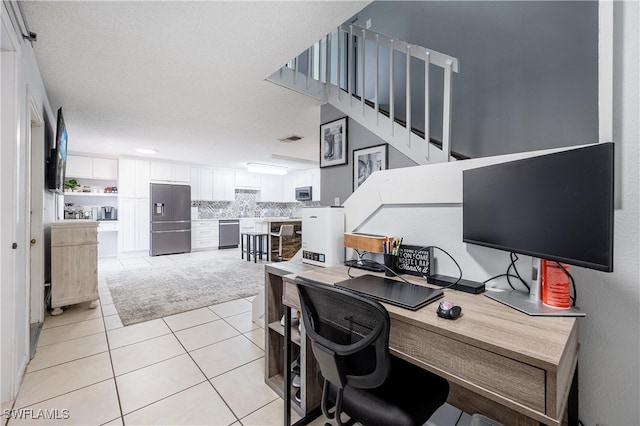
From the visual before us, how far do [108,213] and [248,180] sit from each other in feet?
12.1

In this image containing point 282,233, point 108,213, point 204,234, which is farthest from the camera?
point 204,234

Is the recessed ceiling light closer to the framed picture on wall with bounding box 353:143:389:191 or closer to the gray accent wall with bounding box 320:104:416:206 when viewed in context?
the gray accent wall with bounding box 320:104:416:206

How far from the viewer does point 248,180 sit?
8.64 meters

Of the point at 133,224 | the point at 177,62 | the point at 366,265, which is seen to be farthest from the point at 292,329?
the point at 133,224

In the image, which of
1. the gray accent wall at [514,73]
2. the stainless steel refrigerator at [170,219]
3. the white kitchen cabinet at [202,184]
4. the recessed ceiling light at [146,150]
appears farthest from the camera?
the white kitchen cabinet at [202,184]

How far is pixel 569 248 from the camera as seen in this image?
843 millimetres

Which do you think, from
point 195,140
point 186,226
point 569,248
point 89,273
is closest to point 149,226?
point 186,226

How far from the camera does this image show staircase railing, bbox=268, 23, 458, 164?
232cm

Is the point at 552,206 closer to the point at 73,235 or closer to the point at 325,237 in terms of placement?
the point at 325,237

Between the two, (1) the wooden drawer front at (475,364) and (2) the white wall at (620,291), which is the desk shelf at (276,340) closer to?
(1) the wooden drawer front at (475,364)

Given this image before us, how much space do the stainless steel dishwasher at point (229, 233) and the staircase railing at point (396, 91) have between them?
17.9ft

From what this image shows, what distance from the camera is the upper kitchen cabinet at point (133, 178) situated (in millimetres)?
6338

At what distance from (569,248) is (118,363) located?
2787mm

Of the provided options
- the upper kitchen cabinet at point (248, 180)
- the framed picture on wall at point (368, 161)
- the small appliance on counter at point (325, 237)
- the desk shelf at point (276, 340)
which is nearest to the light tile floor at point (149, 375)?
the desk shelf at point (276, 340)
